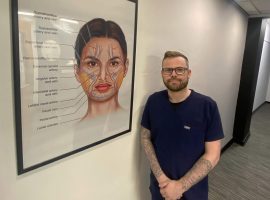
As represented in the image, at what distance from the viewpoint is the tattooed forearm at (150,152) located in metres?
1.62

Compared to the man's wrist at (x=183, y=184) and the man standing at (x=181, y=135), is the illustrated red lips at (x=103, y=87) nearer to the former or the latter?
the man standing at (x=181, y=135)

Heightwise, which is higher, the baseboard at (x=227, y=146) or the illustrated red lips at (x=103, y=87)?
the illustrated red lips at (x=103, y=87)

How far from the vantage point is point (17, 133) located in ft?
3.14

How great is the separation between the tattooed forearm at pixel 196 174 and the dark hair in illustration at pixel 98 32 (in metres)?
0.88

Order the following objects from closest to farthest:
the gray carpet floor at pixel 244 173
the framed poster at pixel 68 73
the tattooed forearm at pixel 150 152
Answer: the framed poster at pixel 68 73 → the tattooed forearm at pixel 150 152 → the gray carpet floor at pixel 244 173

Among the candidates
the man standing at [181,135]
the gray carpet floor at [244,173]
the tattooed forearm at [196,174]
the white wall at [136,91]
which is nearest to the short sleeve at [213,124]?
the man standing at [181,135]

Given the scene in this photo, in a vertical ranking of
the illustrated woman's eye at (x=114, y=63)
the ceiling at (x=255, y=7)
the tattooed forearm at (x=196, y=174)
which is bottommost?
the tattooed forearm at (x=196, y=174)

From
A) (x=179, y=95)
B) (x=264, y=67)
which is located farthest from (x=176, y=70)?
(x=264, y=67)

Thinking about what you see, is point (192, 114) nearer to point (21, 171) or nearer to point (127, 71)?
point (127, 71)

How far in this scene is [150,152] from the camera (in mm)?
1661

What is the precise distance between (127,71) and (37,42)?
0.65 meters

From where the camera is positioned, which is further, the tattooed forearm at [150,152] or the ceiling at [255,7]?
the ceiling at [255,7]

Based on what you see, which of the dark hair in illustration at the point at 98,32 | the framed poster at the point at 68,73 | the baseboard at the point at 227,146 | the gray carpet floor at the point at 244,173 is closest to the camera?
the framed poster at the point at 68,73

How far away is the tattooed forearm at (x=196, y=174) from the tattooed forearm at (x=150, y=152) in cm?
18
